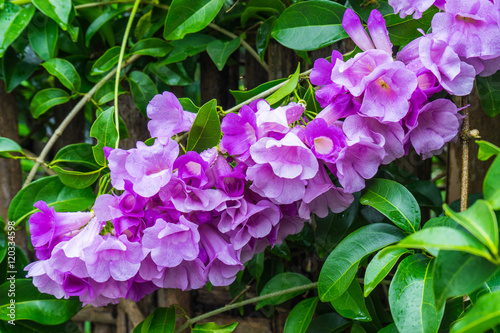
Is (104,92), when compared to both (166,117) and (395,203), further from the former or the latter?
(395,203)

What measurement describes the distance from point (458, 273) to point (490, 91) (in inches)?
19.5

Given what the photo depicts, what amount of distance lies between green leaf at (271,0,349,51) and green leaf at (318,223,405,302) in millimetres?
361

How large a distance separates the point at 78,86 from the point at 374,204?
0.79 m

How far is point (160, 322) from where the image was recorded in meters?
0.93

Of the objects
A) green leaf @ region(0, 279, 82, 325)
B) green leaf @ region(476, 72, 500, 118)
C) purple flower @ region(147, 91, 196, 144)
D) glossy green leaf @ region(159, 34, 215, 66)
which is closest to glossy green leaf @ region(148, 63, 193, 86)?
glossy green leaf @ region(159, 34, 215, 66)

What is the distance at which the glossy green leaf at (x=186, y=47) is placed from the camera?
3.68 ft

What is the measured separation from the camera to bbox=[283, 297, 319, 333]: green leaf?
3.00 feet

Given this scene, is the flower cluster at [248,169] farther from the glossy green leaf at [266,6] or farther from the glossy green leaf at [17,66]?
the glossy green leaf at [17,66]

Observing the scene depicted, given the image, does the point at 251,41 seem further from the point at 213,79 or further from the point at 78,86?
the point at 78,86

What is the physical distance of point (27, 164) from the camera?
174 cm

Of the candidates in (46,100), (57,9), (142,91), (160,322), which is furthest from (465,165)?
(46,100)

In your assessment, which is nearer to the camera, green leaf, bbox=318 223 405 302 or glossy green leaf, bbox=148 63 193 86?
green leaf, bbox=318 223 405 302

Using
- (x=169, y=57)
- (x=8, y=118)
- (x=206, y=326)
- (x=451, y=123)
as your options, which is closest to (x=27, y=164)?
(x=8, y=118)

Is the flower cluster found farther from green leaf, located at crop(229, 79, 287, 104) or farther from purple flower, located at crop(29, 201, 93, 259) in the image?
green leaf, located at crop(229, 79, 287, 104)
